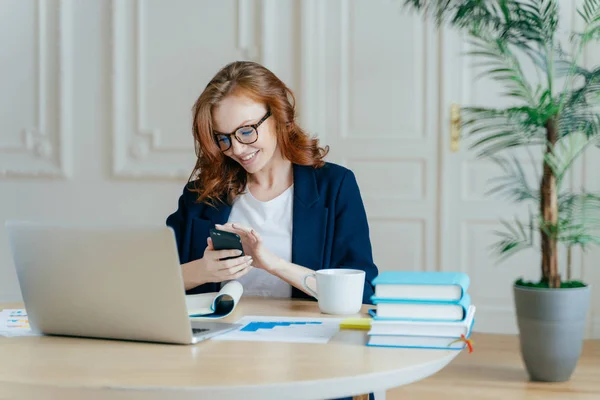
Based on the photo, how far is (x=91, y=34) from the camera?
4301mm

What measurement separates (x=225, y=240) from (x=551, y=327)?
169 cm

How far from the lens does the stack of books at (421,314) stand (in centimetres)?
123

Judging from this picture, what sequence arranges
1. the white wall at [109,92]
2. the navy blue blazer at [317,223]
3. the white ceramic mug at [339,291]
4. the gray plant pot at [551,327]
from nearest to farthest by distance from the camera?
1. the white ceramic mug at [339,291]
2. the navy blue blazer at [317,223]
3. the gray plant pot at [551,327]
4. the white wall at [109,92]

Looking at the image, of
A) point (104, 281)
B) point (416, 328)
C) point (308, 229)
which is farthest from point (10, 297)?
point (416, 328)

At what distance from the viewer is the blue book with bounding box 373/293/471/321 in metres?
1.24

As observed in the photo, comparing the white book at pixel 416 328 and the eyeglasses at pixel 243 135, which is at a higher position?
the eyeglasses at pixel 243 135

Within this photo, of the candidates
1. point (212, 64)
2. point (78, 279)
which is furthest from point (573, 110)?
point (78, 279)

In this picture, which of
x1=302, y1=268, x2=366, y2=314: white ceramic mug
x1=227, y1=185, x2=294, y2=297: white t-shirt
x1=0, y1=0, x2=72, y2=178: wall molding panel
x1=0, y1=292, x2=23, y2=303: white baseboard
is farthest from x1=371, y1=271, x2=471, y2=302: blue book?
x1=0, y1=292, x2=23, y2=303: white baseboard

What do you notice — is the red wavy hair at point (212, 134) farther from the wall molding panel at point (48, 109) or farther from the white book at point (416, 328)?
the wall molding panel at point (48, 109)

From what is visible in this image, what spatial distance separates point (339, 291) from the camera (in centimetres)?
151

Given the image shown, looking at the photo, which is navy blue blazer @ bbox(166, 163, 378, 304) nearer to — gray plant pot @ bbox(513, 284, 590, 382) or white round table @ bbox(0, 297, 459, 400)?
white round table @ bbox(0, 297, 459, 400)

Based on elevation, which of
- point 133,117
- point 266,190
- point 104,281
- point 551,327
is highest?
point 133,117

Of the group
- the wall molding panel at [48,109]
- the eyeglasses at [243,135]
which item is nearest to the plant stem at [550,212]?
the eyeglasses at [243,135]

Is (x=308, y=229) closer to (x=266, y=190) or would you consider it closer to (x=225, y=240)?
(x=266, y=190)
